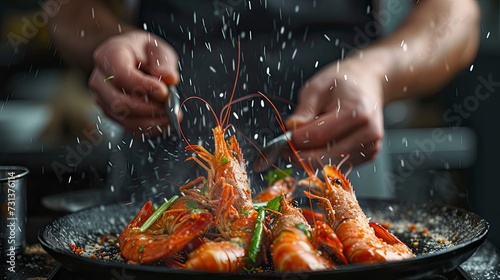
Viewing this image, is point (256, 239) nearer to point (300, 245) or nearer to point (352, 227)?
point (300, 245)

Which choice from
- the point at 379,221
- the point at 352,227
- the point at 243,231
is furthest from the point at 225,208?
the point at 379,221

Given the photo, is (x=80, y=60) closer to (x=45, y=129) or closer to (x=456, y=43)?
(x=45, y=129)

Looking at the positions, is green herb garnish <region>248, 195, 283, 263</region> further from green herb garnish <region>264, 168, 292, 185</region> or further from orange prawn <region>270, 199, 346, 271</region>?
green herb garnish <region>264, 168, 292, 185</region>

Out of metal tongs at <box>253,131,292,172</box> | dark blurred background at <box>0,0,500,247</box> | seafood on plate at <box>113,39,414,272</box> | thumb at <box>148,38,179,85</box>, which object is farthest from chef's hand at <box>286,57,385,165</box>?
dark blurred background at <box>0,0,500,247</box>

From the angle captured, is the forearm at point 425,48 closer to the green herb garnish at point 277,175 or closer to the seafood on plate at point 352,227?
the green herb garnish at point 277,175

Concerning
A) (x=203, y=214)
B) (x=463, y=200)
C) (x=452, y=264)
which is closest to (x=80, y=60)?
(x=203, y=214)

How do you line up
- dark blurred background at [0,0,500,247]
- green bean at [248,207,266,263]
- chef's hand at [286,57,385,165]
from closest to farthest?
green bean at [248,207,266,263] < chef's hand at [286,57,385,165] < dark blurred background at [0,0,500,247]
